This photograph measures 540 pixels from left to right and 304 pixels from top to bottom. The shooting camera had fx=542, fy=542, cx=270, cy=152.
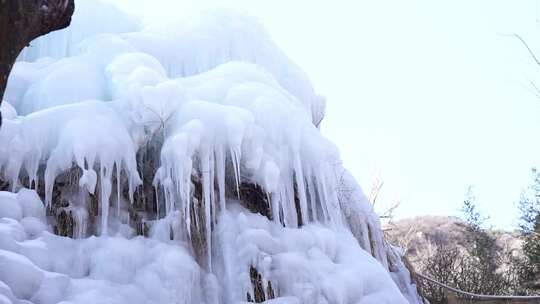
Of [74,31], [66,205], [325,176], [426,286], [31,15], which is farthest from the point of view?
[426,286]

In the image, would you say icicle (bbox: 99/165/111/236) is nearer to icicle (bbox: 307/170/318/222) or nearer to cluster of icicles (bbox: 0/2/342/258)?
cluster of icicles (bbox: 0/2/342/258)

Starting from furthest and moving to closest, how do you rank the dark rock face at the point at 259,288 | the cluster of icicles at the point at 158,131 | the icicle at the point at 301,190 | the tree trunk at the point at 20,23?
A: the icicle at the point at 301,190 < the cluster of icicles at the point at 158,131 < the dark rock face at the point at 259,288 < the tree trunk at the point at 20,23

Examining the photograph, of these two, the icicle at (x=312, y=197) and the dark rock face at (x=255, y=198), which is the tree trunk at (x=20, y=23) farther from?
the icicle at (x=312, y=197)

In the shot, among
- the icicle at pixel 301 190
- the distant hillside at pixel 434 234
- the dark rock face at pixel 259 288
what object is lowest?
A: the distant hillside at pixel 434 234

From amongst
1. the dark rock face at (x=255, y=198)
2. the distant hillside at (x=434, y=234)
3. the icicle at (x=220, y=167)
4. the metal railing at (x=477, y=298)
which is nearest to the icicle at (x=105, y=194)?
the icicle at (x=220, y=167)

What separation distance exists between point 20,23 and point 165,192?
10.6 feet

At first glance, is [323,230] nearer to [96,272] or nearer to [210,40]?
[96,272]

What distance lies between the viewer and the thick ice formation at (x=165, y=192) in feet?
13.1

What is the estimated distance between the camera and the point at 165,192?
4586mm

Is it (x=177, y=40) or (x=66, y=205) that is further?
(x=177, y=40)

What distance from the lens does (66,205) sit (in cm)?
446

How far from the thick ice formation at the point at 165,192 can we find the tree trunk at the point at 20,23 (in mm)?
2095

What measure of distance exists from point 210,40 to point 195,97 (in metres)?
1.82

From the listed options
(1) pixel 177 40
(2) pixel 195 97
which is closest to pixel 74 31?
(1) pixel 177 40
